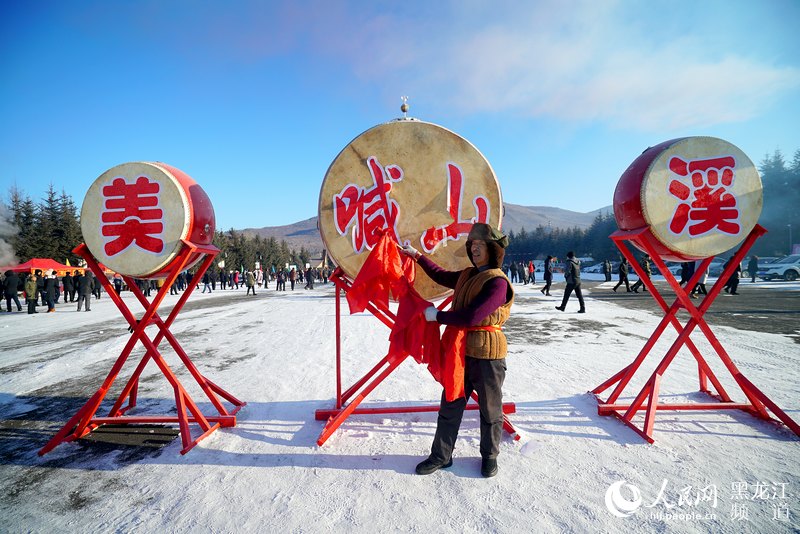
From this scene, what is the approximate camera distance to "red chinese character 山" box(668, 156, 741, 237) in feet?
10.2

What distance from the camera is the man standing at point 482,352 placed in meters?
2.52

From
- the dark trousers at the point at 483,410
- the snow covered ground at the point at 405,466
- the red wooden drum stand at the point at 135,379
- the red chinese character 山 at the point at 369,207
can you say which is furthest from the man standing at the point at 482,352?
the red wooden drum stand at the point at 135,379

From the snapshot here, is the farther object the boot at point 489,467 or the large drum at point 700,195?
the large drum at point 700,195

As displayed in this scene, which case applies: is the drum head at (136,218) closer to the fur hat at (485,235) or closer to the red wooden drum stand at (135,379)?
the red wooden drum stand at (135,379)

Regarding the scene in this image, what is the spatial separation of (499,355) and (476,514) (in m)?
0.96

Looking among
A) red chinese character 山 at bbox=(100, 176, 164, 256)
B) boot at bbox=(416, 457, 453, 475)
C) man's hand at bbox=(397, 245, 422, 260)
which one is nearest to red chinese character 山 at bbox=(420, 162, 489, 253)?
man's hand at bbox=(397, 245, 422, 260)

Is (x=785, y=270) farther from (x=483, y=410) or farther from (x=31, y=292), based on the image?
(x=31, y=292)

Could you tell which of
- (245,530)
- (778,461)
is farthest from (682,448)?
(245,530)

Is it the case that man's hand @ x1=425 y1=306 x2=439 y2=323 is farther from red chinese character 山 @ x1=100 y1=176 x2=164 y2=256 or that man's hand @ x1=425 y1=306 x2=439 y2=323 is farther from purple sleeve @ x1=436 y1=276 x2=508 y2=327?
red chinese character 山 @ x1=100 y1=176 x2=164 y2=256

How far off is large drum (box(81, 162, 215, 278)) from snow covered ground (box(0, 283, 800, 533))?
1.61 metres

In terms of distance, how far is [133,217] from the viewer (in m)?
3.07

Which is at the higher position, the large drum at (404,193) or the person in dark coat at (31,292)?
the large drum at (404,193)

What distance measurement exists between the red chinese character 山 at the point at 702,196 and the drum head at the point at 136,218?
4.18 meters

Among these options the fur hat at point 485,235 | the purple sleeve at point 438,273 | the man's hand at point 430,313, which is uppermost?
the fur hat at point 485,235
